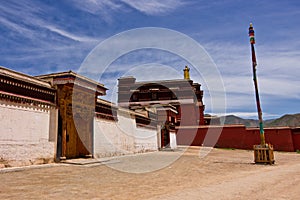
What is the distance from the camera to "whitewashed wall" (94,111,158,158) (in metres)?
13.0

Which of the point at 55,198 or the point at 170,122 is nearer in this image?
the point at 55,198

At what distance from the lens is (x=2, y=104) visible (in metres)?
7.68

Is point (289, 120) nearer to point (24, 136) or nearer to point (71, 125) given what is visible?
point (71, 125)

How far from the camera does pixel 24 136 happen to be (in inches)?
331

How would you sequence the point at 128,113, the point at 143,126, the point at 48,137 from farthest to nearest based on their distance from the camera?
the point at 143,126
the point at 128,113
the point at 48,137

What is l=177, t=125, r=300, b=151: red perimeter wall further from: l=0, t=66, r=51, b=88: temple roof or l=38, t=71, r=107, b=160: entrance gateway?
l=0, t=66, r=51, b=88: temple roof

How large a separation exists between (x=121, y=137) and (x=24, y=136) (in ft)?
24.5

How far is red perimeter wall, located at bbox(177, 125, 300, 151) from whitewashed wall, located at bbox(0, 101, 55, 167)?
778 inches

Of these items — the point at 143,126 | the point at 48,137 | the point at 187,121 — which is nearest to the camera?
the point at 48,137

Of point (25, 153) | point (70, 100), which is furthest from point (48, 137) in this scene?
point (70, 100)

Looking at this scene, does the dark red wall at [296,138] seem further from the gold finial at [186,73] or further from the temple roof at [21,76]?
the temple roof at [21,76]

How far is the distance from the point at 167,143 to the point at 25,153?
52.0ft

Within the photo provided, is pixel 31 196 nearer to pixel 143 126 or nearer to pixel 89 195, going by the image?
pixel 89 195

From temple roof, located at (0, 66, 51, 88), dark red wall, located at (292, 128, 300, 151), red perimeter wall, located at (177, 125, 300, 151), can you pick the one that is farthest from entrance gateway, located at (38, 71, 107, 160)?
dark red wall, located at (292, 128, 300, 151)
